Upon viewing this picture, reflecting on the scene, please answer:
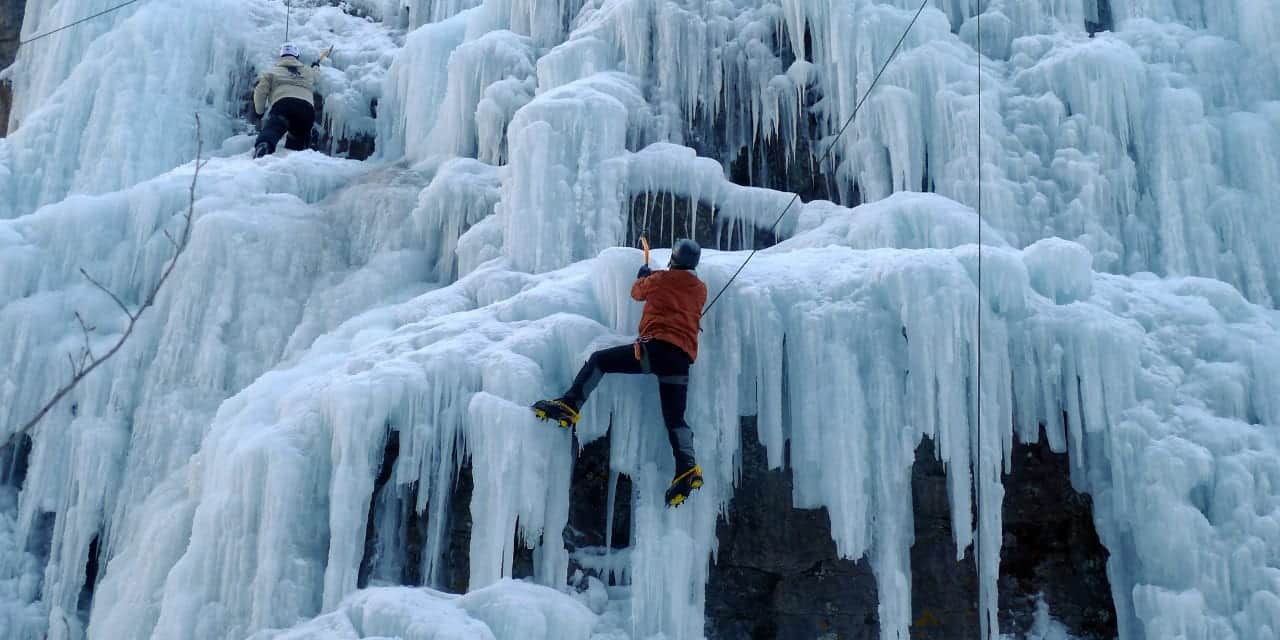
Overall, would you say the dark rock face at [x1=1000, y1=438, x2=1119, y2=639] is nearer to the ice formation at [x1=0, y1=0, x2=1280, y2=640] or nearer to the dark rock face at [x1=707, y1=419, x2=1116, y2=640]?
the dark rock face at [x1=707, y1=419, x2=1116, y2=640]

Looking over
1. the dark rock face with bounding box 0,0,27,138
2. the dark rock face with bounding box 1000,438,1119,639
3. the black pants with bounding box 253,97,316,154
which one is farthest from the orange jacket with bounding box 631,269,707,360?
the dark rock face with bounding box 0,0,27,138

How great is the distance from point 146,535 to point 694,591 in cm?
355

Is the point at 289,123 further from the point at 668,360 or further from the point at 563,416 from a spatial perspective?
the point at 668,360

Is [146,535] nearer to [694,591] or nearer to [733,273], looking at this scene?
[694,591]

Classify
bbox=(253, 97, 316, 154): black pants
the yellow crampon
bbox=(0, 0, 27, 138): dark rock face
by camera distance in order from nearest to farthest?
the yellow crampon → bbox=(253, 97, 316, 154): black pants → bbox=(0, 0, 27, 138): dark rock face

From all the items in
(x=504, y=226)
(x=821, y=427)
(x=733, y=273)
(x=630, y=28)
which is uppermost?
(x=630, y=28)

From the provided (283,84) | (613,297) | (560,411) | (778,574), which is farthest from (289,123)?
(778,574)

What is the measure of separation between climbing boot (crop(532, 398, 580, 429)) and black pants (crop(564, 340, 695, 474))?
36 millimetres

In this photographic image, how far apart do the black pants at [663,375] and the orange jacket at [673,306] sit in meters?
0.06

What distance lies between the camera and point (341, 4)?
43.8 ft

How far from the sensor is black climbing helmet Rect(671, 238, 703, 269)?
5.59 m

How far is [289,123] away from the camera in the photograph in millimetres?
10633

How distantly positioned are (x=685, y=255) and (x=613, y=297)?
619 mm

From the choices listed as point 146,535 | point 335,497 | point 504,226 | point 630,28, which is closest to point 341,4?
point 630,28
